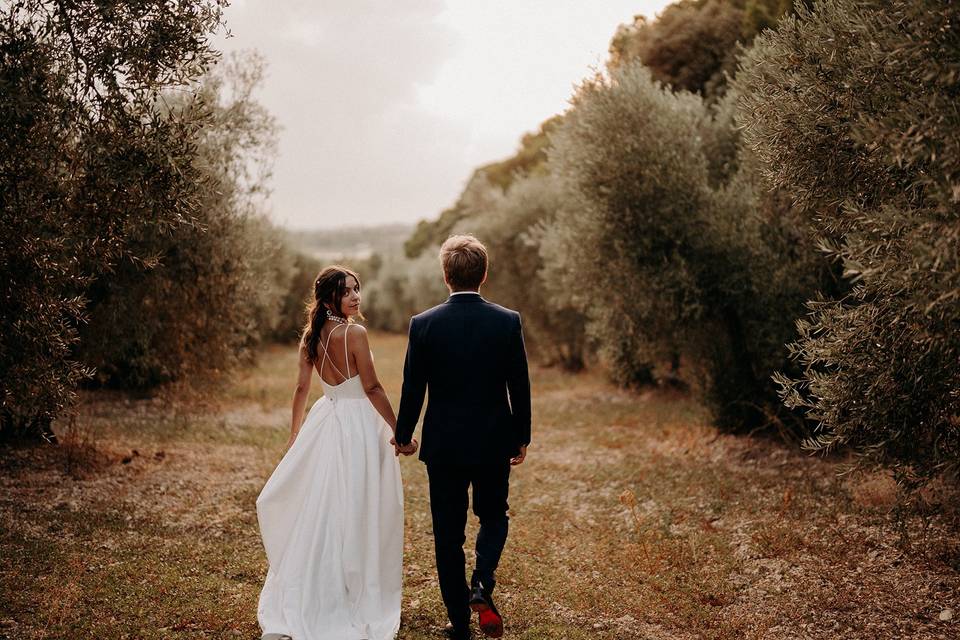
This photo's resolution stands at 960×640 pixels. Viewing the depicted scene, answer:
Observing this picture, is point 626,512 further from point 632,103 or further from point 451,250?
point 632,103

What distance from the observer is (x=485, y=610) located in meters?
5.40

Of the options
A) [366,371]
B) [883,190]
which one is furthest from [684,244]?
[366,371]

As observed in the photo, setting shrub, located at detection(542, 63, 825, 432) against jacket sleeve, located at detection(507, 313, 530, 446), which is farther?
shrub, located at detection(542, 63, 825, 432)

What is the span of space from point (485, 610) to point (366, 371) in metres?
2.13

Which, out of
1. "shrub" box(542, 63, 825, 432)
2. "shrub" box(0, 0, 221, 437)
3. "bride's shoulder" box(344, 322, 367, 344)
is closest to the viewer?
"bride's shoulder" box(344, 322, 367, 344)

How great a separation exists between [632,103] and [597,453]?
660cm

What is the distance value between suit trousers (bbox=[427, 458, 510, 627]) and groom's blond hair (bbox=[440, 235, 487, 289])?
4.47 ft

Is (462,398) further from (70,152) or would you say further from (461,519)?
(70,152)

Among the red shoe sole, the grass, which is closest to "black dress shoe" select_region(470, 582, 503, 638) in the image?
the red shoe sole

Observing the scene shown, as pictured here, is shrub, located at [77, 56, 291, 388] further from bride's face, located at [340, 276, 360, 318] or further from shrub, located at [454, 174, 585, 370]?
shrub, located at [454, 174, 585, 370]

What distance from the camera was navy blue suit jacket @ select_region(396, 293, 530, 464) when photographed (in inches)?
197

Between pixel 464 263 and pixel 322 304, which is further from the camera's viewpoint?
pixel 322 304

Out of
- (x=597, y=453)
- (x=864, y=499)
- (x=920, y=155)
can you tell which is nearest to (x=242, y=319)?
(x=597, y=453)

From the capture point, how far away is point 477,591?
5387mm
